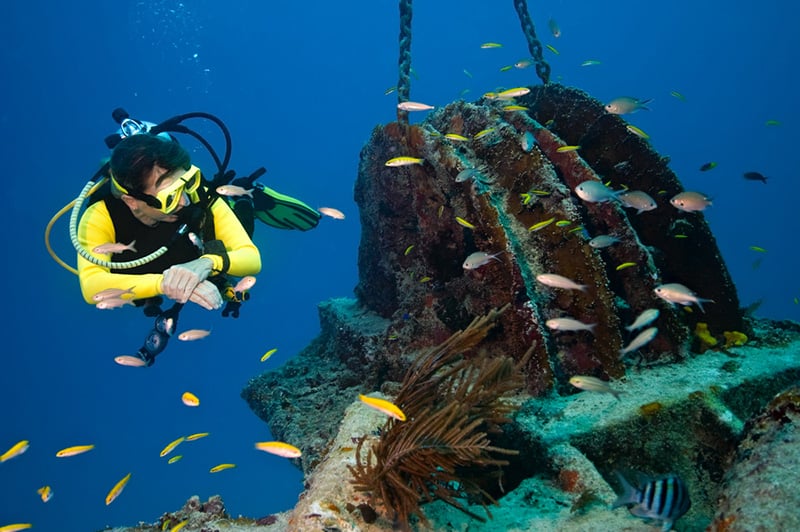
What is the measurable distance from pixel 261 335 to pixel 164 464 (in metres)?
41.5

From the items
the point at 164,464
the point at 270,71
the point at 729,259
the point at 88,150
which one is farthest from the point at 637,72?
the point at 164,464

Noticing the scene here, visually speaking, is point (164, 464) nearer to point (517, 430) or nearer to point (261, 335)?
point (261, 335)

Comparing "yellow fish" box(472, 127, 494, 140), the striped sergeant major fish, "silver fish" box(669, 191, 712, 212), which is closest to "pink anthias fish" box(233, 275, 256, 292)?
"yellow fish" box(472, 127, 494, 140)

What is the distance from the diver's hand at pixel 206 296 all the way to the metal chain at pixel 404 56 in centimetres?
335

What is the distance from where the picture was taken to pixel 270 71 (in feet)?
420

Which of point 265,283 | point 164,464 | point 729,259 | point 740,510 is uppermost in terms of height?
point 265,283

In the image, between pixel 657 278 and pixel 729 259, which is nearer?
pixel 657 278

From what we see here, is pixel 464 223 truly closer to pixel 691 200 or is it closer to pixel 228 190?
pixel 691 200

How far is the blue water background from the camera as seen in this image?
61812 millimetres

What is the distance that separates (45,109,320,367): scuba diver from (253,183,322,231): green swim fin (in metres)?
1.17

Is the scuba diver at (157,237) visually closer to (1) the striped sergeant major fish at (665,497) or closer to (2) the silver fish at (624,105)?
(1) the striped sergeant major fish at (665,497)

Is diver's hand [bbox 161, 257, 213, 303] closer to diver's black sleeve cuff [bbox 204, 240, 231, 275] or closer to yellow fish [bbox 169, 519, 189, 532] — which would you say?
diver's black sleeve cuff [bbox 204, 240, 231, 275]

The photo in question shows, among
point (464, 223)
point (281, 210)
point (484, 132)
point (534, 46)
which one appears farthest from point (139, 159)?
point (534, 46)

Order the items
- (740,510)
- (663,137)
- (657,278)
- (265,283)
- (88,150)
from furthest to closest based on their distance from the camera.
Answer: (663,137) → (265,283) → (88,150) → (657,278) → (740,510)
